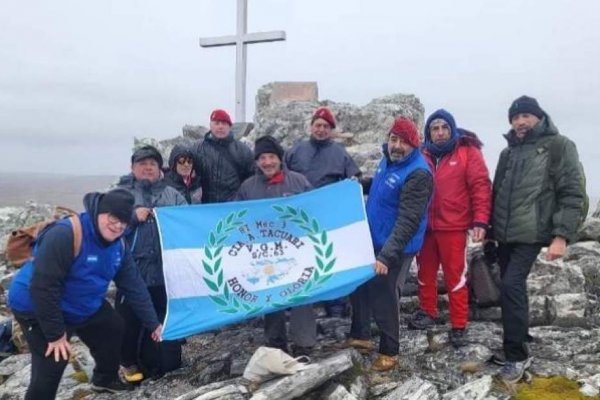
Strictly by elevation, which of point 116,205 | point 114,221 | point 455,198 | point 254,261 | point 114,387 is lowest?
point 114,387

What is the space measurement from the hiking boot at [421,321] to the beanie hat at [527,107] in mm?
3504

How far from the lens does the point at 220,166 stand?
8.88 meters

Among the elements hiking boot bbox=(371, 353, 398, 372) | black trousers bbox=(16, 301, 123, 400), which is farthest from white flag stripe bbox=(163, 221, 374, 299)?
hiking boot bbox=(371, 353, 398, 372)

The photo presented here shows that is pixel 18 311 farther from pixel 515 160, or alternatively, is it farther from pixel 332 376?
pixel 515 160

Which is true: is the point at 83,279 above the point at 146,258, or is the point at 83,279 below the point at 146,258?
below

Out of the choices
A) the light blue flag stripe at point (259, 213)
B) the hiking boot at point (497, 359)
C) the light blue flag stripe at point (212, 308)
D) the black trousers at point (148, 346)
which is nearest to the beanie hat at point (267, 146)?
the light blue flag stripe at point (259, 213)

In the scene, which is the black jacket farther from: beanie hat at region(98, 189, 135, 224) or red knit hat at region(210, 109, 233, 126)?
beanie hat at region(98, 189, 135, 224)

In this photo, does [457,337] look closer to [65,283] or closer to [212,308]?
[212,308]

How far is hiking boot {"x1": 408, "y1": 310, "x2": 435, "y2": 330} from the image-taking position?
8.54 m

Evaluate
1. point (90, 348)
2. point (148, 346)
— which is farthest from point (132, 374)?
point (90, 348)

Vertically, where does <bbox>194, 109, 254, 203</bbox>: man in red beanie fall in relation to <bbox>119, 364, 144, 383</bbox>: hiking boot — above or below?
above

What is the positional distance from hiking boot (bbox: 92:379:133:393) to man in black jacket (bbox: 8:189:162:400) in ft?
3.78

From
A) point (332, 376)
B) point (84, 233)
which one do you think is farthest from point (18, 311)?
point (332, 376)

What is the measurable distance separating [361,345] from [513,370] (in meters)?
2.03
